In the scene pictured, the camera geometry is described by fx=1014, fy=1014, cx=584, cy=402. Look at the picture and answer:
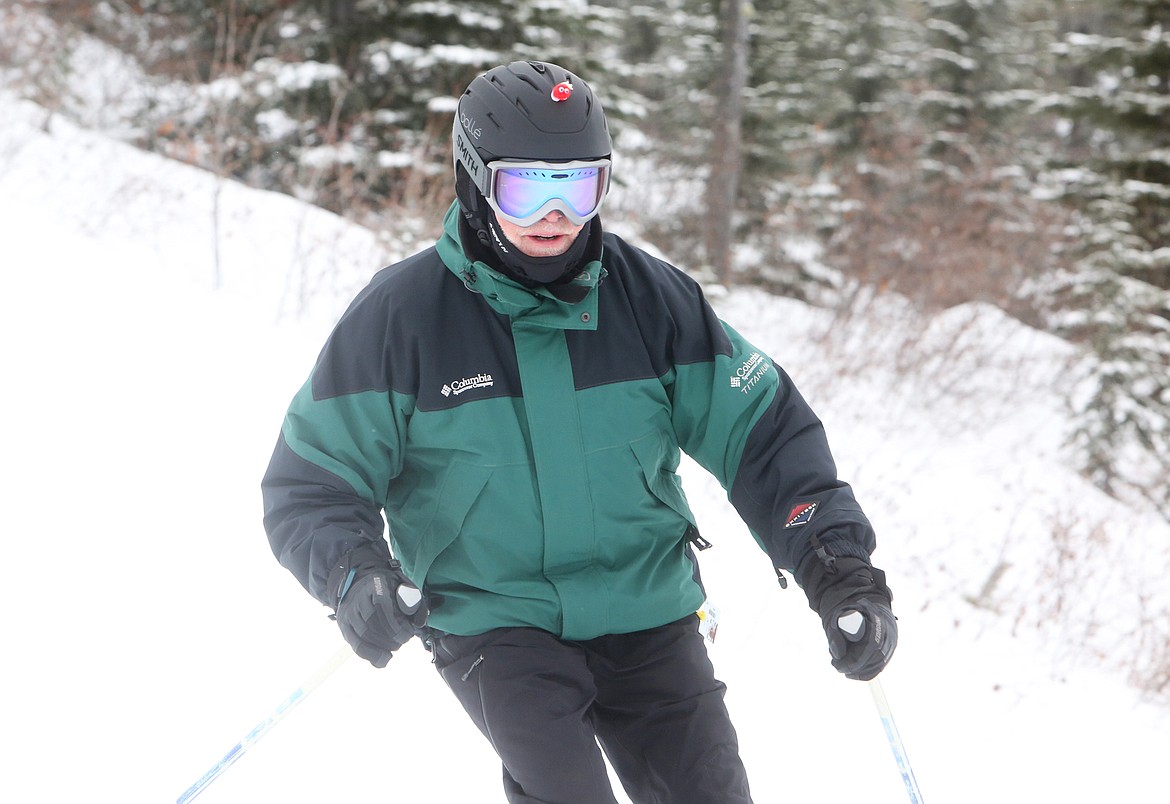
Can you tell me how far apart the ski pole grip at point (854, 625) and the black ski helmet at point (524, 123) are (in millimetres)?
1222

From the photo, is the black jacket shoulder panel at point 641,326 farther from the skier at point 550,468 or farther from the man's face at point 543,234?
the man's face at point 543,234

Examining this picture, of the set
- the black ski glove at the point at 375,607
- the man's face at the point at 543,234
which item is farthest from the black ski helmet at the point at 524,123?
the black ski glove at the point at 375,607

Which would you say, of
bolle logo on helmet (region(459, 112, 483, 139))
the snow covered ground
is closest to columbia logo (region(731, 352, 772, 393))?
bolle logo on helmet (region(459, 112, 483, 139))

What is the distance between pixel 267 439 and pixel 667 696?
3.31 metres

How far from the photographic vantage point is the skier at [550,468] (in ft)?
7.57

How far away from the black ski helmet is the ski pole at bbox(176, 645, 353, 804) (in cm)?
112

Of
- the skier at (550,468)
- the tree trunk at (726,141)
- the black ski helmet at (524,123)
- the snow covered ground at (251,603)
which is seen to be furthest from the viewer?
the tree trunk at (726,141)

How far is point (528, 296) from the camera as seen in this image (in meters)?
2.40

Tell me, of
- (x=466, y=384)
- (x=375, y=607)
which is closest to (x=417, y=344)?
(x=466, y=384)

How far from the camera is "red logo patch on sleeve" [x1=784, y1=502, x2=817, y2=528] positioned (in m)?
2.38

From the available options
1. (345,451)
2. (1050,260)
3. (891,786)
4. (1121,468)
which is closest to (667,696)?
(345,451)

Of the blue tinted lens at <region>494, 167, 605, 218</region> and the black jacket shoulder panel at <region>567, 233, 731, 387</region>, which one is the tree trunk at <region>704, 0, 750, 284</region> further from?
the blue tinted lens at <region>494, 167, 605, 218</region>

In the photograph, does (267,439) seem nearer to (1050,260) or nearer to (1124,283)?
(1124,283)

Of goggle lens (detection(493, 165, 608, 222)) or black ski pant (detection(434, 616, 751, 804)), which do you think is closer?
black ski pant (detection(434, 616, 751, 804))
